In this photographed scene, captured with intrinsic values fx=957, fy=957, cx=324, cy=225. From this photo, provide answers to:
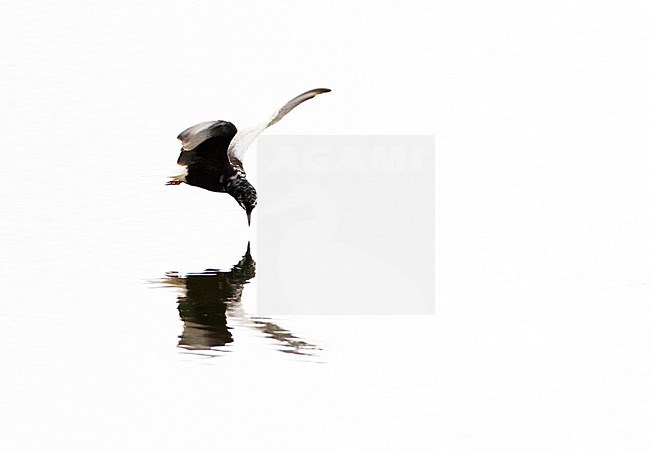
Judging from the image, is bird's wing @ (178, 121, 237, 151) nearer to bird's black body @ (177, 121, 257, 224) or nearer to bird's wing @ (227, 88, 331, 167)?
bird's black body @ (177, 121, 257, 224)

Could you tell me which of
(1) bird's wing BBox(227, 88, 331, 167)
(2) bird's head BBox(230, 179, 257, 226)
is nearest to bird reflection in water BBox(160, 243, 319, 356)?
(2) bird's head BBox(230, 179, 257, 226)

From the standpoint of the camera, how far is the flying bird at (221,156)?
655cm

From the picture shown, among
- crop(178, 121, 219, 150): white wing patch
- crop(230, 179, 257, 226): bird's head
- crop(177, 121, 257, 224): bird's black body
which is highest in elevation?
crop(178, 121, 219, 150): white wing patch

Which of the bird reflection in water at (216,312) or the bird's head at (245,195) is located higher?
the bird's head at (245,195)

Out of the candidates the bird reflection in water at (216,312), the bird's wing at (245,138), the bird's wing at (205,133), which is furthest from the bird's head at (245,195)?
the bird reflection in water at (216,312)

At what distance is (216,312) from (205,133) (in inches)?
64.8

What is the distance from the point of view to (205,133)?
651 centimetres

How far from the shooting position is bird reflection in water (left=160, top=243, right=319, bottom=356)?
4.75 m

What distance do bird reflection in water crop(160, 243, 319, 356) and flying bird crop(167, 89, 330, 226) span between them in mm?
856

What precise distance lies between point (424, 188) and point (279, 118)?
1320 millimetres

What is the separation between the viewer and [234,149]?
741 cm

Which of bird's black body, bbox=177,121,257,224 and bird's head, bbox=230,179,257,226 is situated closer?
bird's black body, bbox=177,121,257,224

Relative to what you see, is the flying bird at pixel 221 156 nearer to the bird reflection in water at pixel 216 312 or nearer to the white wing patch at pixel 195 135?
the white wing patch at pixel 195 135

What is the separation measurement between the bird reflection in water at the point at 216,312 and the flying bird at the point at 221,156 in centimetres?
86
